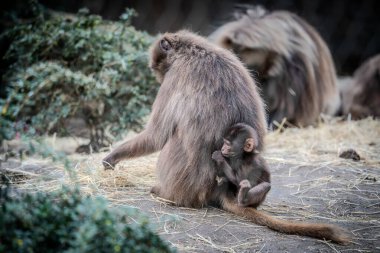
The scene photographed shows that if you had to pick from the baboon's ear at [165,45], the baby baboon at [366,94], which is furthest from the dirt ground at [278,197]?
the baby baboon at [366,94]

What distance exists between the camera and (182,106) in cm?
276

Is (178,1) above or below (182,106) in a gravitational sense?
above

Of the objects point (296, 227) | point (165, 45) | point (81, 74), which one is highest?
point (165, 45)

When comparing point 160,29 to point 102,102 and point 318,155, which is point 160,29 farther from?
point 318,155

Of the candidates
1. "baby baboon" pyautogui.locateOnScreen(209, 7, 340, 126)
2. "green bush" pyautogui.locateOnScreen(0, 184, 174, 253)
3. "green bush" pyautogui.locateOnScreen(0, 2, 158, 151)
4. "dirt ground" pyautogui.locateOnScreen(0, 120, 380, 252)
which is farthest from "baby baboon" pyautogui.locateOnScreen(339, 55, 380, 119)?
"green bush" pyautogui.locateOnScreen(0, 184, 174, 253)

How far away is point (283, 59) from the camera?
5.41m

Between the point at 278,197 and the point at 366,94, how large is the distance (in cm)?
330

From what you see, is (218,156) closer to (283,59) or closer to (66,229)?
(66,229)

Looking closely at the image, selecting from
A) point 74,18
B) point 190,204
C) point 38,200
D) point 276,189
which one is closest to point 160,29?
point 74,18

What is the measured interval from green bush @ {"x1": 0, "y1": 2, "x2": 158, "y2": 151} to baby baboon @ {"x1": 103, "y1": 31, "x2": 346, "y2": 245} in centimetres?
160

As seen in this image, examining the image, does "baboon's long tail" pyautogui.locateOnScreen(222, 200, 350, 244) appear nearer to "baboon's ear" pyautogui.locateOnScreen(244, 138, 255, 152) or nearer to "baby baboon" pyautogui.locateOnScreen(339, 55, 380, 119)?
"baboon's ear" pyautogui.locateOnScreen(244, 138, 255, 152)

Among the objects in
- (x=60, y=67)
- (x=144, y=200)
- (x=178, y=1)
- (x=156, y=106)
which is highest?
(x=178, y=1)

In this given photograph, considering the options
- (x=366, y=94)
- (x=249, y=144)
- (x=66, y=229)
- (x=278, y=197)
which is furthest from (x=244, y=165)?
(x=366, y=94)

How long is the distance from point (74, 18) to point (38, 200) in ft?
11.4
